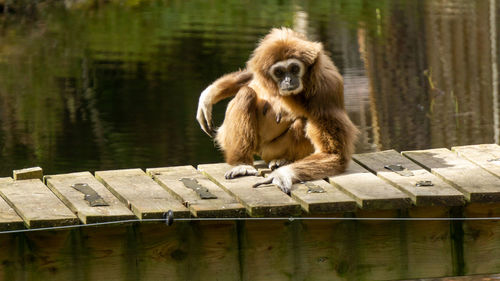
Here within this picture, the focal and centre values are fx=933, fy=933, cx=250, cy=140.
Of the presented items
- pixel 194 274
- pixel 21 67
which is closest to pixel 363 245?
pixel 194 274

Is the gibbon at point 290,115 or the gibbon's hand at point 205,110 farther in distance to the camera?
the gibbon's hand at point 205,110

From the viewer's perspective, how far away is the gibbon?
6332mm

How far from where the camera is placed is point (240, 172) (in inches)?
245

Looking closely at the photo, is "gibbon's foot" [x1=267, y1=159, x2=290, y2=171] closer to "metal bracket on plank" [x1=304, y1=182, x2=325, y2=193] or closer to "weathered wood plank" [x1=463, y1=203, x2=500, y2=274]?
"metal bracket on plank" [x1=304, y1=182, x2=325, y2=193]

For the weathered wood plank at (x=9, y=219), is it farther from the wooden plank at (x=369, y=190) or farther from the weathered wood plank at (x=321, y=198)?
the wooden plank at (x=369, y=190)

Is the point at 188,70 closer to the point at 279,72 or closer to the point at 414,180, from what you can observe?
the point at 279,72

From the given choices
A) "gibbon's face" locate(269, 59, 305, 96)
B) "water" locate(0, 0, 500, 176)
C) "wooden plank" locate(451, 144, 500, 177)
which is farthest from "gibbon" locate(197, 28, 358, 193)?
"water" locate(0, 0, 500, 176)

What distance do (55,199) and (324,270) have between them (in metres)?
1.68

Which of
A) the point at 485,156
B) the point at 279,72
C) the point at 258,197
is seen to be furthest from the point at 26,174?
the point at 485,156

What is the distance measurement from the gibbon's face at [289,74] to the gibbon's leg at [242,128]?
0.26 m

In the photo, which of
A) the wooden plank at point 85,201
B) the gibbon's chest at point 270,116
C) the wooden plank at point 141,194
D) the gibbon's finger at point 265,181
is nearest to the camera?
the wooden plank at point 85,201

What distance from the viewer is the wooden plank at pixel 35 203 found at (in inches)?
203

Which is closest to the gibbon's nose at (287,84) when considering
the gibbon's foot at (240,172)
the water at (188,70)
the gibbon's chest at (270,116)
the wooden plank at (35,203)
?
the gibbon's chest at (270,116)

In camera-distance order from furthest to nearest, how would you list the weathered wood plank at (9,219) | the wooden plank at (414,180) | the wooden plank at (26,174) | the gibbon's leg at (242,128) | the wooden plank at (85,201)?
the gibbon's leg at (242,128) → the wooden plank at (26,174) → the wooden plank at (414,180) → the wooden plank at (85,201) → the weathered wood plank at (9,219)
